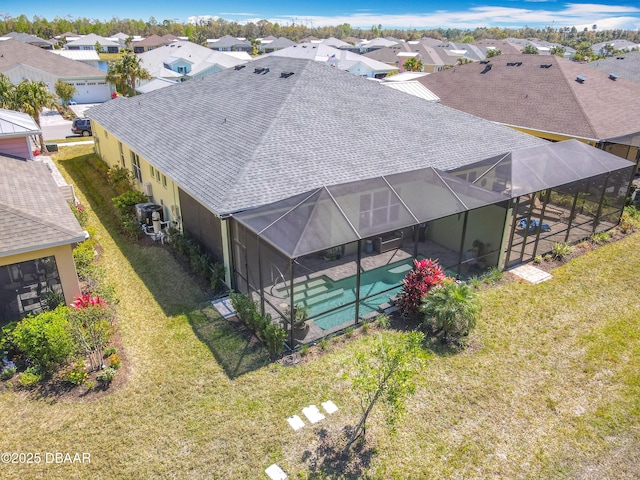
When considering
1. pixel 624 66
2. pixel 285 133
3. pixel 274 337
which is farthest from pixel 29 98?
pixel 624 66

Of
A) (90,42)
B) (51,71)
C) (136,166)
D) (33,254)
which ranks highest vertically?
(90,42)

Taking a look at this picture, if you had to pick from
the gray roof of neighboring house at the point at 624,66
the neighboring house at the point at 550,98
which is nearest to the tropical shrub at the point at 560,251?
the neighboring house at the point at 550,98

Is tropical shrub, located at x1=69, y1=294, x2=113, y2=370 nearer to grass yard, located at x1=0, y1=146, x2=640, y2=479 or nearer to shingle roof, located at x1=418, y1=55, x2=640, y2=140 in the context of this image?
grass yard, located at x1=0, y1=146, x2=640, y2=479

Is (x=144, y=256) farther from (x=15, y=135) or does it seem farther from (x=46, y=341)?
(x=15, y=135)

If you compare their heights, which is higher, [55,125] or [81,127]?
[81,127]

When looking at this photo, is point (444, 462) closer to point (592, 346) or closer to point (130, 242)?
point (592, 346)
